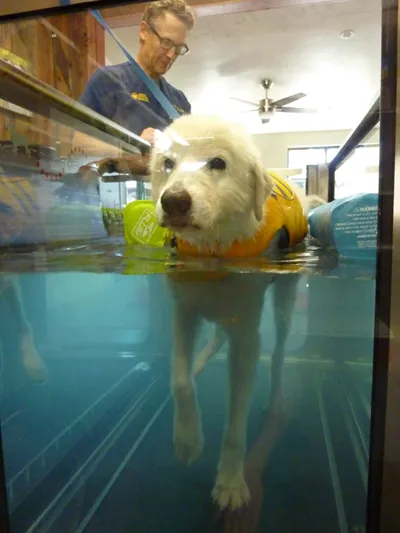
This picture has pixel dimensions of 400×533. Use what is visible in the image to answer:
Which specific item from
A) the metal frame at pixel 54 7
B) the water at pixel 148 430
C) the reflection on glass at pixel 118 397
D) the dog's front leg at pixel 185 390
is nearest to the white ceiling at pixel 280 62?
the reflection on glass at pixel 118 397

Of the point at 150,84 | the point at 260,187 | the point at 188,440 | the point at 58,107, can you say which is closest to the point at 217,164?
the point at 260,187

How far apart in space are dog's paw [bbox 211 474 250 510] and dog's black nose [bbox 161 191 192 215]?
748mm

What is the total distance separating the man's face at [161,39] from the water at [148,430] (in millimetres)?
540

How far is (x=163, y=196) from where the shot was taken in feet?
3.05

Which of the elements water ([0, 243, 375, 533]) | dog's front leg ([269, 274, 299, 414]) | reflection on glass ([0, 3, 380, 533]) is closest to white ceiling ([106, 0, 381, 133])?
reflection on glass ([0, 3, 380, 533])

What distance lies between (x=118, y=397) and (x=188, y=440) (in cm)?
92

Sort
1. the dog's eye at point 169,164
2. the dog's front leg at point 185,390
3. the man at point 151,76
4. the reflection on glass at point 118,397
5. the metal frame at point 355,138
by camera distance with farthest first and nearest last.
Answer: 1. the dog's front leg at point 185,390
2. the dog's eye at point 169,164
3. the reflection on glass at point 118,397
4. the man at point 151,76
5. the metal frame at point 355,138

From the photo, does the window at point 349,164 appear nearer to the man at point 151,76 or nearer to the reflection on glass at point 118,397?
the reflection on glass at point 118,397

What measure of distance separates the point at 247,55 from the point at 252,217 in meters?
0.44

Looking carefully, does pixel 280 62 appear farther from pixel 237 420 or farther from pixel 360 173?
pixel 237 420

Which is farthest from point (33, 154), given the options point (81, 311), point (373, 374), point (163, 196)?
point (81, 311)

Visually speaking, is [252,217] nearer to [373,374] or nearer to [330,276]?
[330,276]

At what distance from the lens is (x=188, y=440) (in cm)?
115

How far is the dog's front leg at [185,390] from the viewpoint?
1.12m
